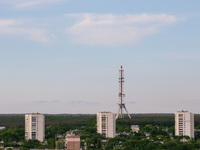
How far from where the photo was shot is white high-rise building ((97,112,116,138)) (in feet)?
463

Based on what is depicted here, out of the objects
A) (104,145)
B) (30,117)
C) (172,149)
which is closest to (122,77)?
(30,117)

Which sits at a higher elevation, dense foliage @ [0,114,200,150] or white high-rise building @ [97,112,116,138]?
white high-rise building @ [97,112,116,138]

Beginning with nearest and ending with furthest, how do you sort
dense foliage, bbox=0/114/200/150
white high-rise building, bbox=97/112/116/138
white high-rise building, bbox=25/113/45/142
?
dense foliage, bbox=0/114/200/150, white high-rise building, bbox=25/113/45/142, white high-rise building, bbox=97/112/116/138

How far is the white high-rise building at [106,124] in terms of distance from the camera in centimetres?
14125

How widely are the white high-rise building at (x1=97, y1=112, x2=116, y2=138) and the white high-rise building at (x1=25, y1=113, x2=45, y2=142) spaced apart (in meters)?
15.6

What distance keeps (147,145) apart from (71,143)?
40.4 meters

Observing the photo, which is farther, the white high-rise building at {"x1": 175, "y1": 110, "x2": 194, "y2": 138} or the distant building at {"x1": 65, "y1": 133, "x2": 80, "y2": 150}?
the white high-rise building at {"x1": 175, "y1": 110, "x2": 194, "y2": 138}

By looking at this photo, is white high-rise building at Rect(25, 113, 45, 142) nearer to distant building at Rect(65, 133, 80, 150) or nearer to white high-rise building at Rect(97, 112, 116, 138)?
white high-rise building at Rect(97, 112, 116, 138)

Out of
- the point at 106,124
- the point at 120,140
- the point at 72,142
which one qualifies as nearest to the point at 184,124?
the point at 106,124

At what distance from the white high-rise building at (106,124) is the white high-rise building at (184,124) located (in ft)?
51.1

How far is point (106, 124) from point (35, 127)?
18630mm

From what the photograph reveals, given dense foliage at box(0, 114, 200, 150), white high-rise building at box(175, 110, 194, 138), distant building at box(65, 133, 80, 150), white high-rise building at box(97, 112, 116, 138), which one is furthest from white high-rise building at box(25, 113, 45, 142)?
distant building at box(65, 133, 80, 150)

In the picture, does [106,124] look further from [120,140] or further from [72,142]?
[72,142]

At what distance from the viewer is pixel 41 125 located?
441 ft
